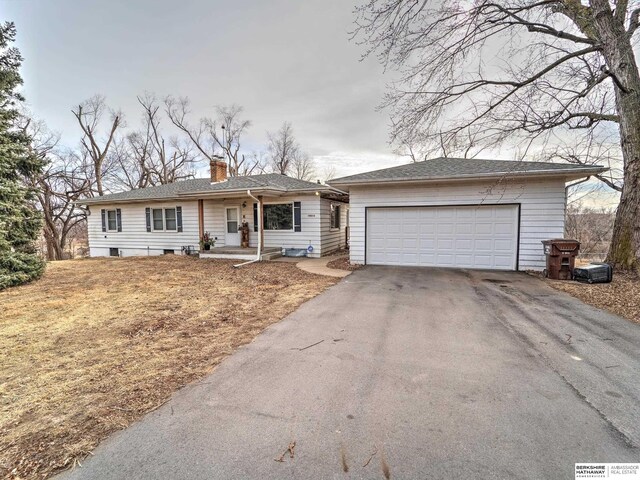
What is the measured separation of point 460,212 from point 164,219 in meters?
12.9

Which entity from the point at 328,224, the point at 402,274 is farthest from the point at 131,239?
the point at 402,274

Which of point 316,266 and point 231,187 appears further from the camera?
point 231,187

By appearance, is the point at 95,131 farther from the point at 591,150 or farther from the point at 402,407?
the point at 591,150

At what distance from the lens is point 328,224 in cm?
1305

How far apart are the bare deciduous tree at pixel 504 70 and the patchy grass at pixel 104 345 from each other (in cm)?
512

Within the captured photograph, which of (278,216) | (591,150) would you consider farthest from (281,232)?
(591,150)

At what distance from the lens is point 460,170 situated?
8.99 m

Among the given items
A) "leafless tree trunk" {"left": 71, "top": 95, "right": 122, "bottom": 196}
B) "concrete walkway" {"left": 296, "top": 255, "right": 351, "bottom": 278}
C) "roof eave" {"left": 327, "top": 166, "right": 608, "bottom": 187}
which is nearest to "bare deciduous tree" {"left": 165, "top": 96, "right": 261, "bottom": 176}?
"leafless tree trunk" {"left": 71, "top": 95, "right": 122, "bottom": 196}

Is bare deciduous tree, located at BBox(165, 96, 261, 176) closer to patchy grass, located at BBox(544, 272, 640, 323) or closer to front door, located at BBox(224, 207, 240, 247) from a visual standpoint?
front door, located at BBox(224, 207, 240, 247)

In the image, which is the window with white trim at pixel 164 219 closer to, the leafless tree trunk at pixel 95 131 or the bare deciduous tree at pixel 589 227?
the leafless tree trunk at pixel 95 131

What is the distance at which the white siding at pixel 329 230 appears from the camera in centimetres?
1244

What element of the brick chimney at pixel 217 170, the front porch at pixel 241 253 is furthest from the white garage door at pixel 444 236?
the brick chimney at pixel 217 170

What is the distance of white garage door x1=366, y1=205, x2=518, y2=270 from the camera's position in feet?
29.1

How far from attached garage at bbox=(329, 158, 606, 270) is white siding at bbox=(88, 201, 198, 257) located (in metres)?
7.76
